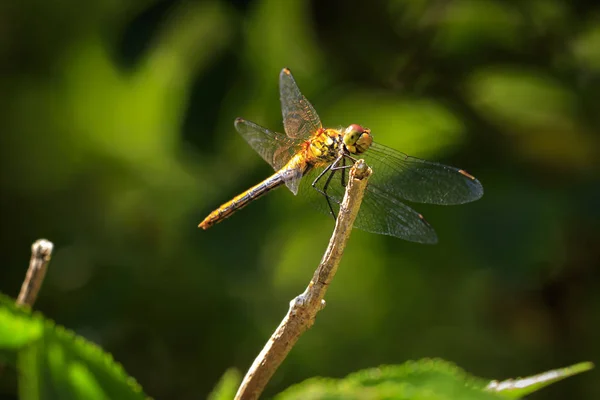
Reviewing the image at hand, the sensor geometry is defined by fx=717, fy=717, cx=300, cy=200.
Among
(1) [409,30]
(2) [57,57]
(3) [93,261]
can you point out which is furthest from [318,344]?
(2) [57,57]

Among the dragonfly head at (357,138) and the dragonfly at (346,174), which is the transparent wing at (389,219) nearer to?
the dragonfly at (346,174)

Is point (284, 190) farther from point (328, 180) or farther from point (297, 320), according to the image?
point (297, 320)

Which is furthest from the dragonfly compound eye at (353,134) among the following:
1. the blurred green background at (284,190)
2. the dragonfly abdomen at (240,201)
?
the blurred green background at (284,190)

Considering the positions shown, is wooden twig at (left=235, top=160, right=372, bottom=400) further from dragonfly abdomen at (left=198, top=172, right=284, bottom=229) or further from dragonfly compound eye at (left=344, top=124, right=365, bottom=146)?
dragonfly abdomen at (left=198, top=172, right=284, bottom=229)

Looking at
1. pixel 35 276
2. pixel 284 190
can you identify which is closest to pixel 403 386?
pixel 35 276

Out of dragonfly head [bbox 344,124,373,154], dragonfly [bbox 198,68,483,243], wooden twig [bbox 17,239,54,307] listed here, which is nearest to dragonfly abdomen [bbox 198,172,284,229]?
dragonfly [bbox 198,68,483,243]

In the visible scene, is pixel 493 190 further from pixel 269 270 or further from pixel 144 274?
pixel 144 274
